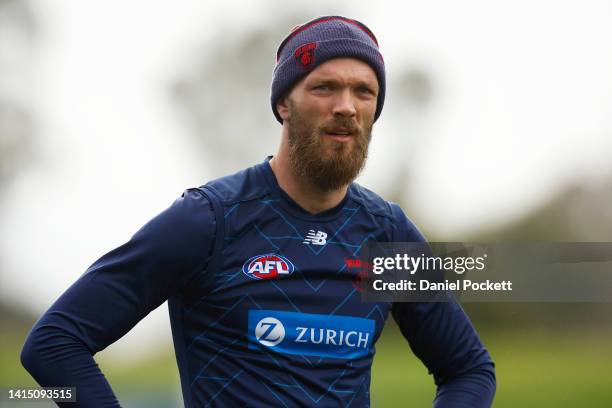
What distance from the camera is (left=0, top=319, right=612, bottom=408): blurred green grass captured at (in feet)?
32.8

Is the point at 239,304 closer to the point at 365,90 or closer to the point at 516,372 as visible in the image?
the point at 365,90

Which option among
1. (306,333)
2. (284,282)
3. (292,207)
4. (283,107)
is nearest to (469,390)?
(306,333)

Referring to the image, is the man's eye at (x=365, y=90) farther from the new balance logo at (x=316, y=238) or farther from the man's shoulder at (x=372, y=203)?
the new balance logo at (x=316, y=238)

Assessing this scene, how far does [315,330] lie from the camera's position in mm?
2564

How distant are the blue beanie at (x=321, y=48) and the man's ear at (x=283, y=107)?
1 cm

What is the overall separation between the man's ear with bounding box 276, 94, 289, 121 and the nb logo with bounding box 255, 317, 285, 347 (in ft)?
2.45

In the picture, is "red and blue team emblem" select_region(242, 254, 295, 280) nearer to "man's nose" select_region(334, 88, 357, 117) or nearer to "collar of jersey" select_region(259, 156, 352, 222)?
"collar of jersey" select_region(259, 156, 352, 222)

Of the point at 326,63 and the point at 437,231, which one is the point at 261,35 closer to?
the point at 437,231

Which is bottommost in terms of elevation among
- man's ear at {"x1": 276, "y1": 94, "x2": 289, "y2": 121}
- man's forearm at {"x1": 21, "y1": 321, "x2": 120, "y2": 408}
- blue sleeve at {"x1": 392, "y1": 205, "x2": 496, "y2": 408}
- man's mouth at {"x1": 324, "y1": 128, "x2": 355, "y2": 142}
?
man's forearm at {"x1": 21, "y1": 321, "x2": 120, "y2": 408}

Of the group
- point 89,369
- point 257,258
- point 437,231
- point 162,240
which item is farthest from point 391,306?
point 437,231

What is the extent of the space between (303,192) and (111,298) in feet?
2.43

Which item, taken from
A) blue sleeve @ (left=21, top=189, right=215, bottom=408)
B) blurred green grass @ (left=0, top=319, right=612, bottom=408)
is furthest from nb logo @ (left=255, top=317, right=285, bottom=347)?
blurred green grass @ (left=0, top=319, right=612, bottom=408)

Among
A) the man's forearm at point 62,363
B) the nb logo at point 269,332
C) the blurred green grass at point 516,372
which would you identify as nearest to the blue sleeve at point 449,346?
the nb logo at point 269,332

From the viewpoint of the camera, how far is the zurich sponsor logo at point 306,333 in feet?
8.27
